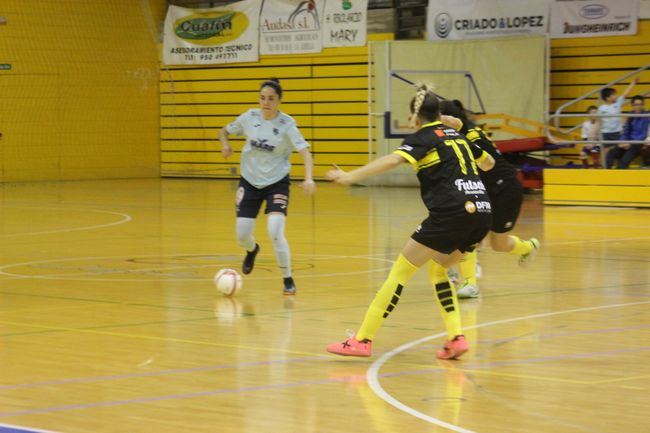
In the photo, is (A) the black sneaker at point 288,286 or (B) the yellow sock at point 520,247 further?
(B) the yellow sock at point 520,247

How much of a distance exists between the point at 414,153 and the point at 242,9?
2339cm

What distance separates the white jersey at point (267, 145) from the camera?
10.2 m

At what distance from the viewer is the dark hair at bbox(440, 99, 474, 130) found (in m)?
9.02

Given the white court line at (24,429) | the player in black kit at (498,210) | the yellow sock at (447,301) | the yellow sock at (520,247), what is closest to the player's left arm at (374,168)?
the yellow sock at (447,301)

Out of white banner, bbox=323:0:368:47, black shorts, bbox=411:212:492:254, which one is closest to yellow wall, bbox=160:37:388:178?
white banner, bbox=323:0:368:47

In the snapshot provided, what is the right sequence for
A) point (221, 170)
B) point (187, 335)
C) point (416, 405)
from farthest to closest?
point (221, 170)
point (187, 335)
point (416, 405)

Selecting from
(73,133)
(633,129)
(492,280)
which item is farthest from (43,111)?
(492,280)

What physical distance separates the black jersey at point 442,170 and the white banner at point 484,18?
1821 centimetres

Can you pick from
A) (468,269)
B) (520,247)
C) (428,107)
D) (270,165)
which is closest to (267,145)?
(270,165)

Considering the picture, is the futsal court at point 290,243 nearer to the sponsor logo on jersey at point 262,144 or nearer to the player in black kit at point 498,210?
the player in black kit at point 498,210

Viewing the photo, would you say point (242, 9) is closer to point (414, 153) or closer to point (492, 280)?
point (492, 280)

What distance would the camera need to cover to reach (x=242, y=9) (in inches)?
1167

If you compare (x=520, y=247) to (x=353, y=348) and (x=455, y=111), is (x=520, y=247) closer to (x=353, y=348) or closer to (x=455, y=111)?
(x=455, y=111)

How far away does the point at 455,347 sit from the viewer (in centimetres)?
698
